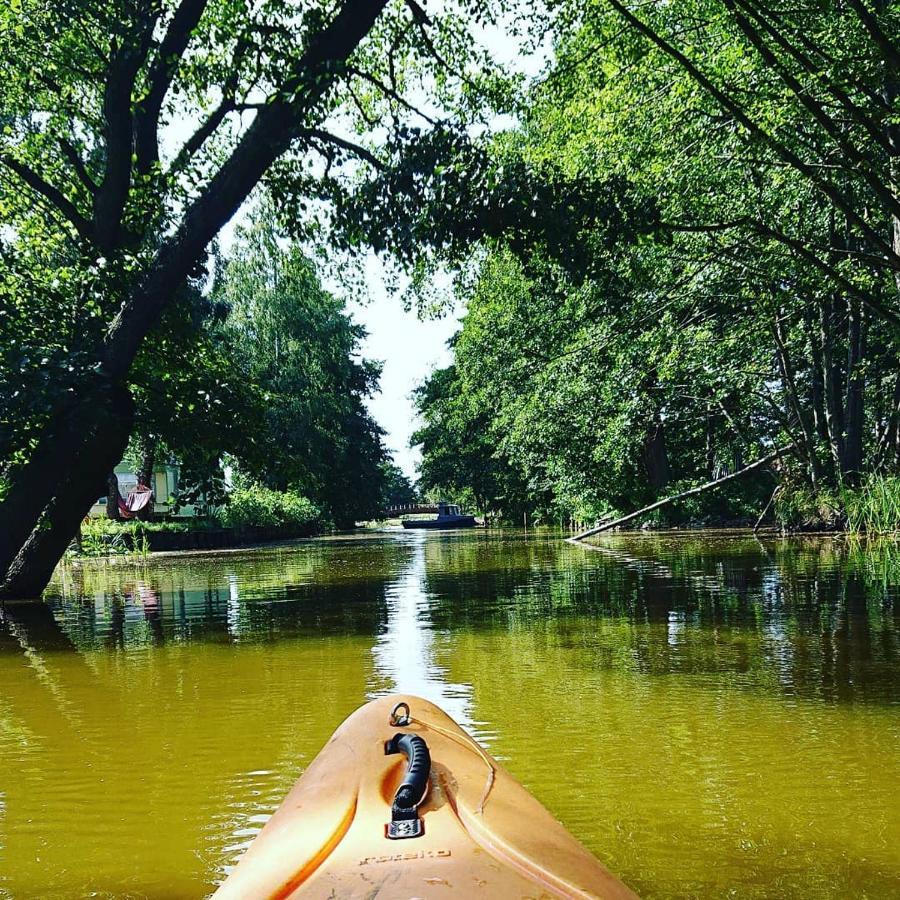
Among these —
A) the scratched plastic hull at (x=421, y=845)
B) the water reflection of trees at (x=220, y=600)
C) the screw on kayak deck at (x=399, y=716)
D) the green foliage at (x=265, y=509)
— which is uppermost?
the green foliage at (x=265, y=509)

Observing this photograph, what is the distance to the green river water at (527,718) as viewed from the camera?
10.5 ft

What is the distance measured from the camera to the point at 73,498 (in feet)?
39.5

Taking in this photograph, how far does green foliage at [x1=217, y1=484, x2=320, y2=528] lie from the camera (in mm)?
31630

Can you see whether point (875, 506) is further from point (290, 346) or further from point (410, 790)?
point (290, 346)

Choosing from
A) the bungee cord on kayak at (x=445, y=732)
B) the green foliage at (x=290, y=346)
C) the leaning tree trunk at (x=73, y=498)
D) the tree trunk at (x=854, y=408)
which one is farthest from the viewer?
the green foliage at (x=290, y=346)

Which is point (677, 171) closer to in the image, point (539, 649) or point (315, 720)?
point (539, 649)

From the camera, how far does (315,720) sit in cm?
517

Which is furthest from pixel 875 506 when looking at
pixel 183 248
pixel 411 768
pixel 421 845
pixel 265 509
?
pixel 265 509

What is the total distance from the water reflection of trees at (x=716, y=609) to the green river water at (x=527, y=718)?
48 millimetres

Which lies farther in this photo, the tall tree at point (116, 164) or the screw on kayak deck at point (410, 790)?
the tall tree at point (116, 164)

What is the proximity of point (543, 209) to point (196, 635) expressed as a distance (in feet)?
20.5

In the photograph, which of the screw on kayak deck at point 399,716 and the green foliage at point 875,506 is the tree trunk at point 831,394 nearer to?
the green foliage at point 875,506

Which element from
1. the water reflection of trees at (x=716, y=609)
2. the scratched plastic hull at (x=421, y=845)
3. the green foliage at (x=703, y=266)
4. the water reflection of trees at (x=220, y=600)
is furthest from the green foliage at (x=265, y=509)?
the scratched plastic hull at (x=421, y=845)

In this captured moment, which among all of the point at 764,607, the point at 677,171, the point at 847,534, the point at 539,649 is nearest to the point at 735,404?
the point at 847,534
